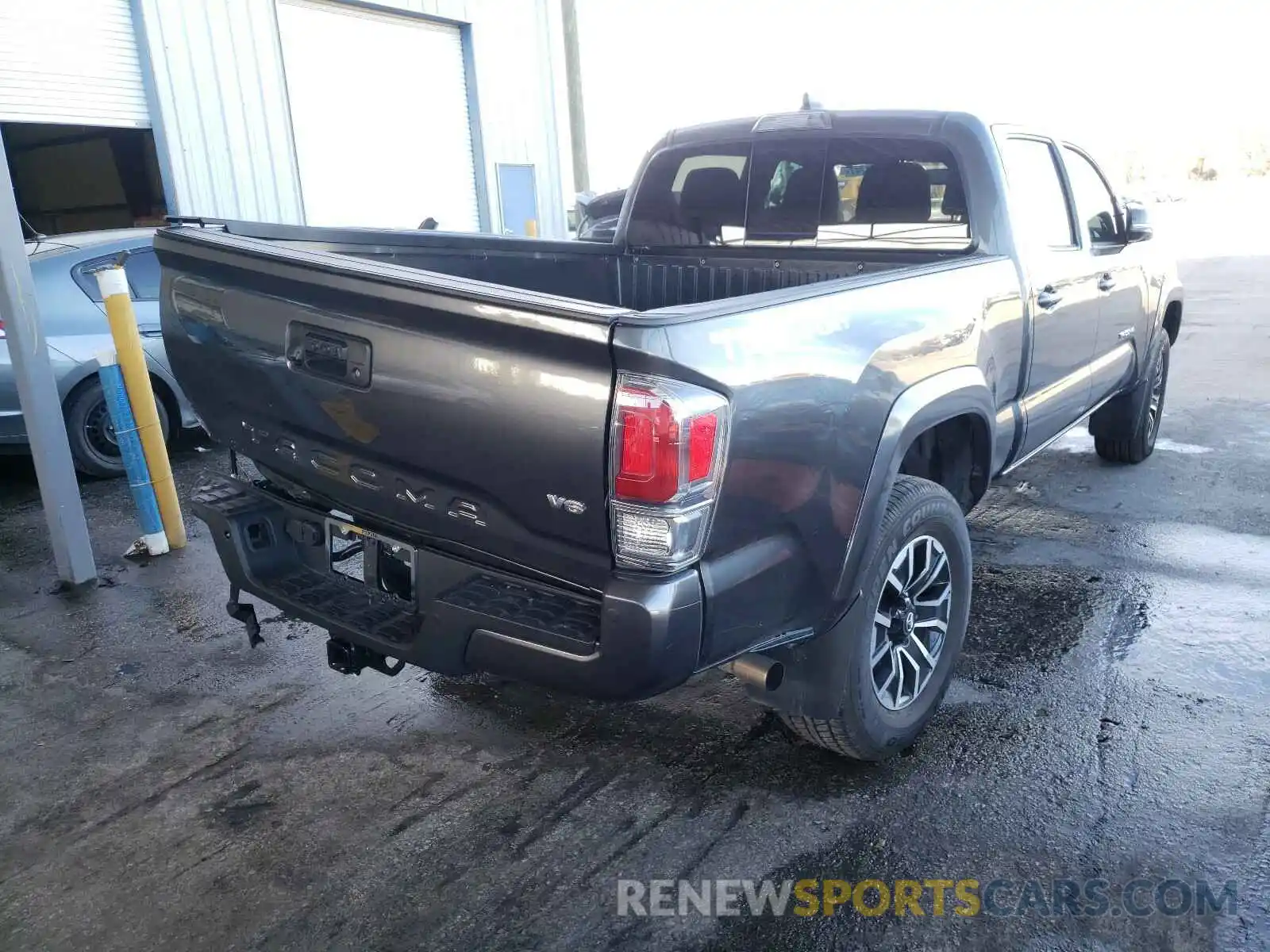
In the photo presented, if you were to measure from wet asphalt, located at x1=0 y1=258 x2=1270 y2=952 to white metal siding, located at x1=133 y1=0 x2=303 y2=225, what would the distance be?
7.16 metres

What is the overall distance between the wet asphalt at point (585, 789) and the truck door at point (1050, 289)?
0.84m

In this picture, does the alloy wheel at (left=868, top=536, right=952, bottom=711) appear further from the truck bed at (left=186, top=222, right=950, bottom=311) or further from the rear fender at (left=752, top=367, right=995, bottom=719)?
the truck bed at (left=186, top=222, right=950, bottom=311)

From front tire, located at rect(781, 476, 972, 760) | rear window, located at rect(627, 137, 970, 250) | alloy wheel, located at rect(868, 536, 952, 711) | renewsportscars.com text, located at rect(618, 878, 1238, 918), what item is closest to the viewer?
renewsportscars.com text, located at rect(618, 878, 1238, 918)

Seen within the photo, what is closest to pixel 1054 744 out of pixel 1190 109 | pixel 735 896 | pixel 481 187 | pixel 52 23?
pixel 735 896

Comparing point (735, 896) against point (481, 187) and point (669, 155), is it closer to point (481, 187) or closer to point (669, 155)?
point (669, 155)

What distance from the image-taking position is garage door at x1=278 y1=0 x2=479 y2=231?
1161cm

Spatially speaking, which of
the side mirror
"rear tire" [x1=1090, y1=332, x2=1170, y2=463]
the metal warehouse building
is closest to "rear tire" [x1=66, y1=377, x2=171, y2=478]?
the metal warehouse building

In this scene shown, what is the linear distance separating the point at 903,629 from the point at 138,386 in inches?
154

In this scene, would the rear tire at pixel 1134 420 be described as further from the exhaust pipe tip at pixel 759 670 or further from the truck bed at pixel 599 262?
the exhaust pipe tip at pixel 759 670

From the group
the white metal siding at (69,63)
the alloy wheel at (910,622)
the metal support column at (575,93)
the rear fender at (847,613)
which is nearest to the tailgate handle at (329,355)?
the rear fender at (847,613)

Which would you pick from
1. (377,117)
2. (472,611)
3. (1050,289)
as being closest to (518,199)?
(377,117)

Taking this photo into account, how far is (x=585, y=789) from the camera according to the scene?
2928 mm

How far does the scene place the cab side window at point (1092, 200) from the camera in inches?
178

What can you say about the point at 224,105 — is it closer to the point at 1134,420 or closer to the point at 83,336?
the point at 83,336
